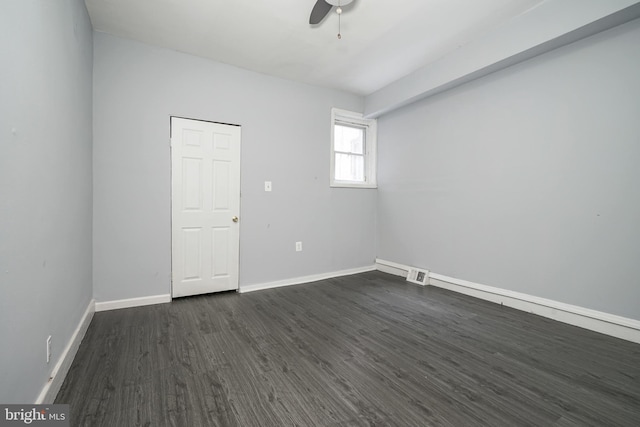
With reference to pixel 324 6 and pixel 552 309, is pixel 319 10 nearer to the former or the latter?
pixel 324 6

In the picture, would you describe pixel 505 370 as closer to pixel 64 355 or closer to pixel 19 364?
pixel 19 364

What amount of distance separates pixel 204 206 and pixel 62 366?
2.00 metres

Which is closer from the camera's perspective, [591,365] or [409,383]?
[409,383]

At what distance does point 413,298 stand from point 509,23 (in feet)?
10.1

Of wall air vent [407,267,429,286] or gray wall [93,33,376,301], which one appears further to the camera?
wall air vent [407,267,429,286]

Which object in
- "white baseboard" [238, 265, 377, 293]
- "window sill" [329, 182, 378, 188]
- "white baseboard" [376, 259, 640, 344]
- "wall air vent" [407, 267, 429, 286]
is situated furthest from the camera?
"window sill" [329, 182, 378, 188]

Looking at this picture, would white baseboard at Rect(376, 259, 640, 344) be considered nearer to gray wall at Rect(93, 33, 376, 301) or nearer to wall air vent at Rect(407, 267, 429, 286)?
wall air vent at Rect(407, 267, 429, 286)

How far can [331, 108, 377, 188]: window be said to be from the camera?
15.2 ft

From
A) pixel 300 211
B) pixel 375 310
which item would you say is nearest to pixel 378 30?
pixel 300 211

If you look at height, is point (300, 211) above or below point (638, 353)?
above

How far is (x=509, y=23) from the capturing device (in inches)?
109

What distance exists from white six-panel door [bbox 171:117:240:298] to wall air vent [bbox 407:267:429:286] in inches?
98.6

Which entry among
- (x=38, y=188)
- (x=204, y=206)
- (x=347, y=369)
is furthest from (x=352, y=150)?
(x=38, y=188)

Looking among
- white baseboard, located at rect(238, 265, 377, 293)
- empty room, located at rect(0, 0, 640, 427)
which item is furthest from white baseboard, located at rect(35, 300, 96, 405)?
white baseboard, located at rect(238, 265, 377, 293)
